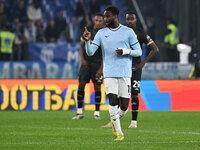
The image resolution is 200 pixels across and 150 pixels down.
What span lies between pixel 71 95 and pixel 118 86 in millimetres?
8051

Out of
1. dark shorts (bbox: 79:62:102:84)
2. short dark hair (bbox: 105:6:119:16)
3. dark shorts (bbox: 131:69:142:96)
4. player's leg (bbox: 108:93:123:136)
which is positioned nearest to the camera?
player's leg (bbox: 108:93:123:136)

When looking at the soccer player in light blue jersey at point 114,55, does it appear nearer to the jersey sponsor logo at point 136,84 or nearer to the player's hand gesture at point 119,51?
the player's hand gesture at point 119,51

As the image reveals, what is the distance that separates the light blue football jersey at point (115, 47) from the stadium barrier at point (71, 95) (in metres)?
8.01

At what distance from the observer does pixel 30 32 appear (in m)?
24.4

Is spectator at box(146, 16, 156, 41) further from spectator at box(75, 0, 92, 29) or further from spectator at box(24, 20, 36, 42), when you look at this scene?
spectator at box(24, 20, 36, 42)

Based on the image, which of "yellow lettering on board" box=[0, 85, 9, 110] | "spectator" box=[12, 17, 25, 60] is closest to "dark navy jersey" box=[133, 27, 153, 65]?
"yellow lettering on board" box=[0, 85, 9, 110]

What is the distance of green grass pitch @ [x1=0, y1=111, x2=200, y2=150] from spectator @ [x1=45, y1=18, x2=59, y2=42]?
29.5 feet

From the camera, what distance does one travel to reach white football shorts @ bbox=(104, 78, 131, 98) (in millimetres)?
9695

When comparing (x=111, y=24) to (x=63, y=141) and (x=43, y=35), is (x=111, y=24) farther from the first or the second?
(x=43, y=35)

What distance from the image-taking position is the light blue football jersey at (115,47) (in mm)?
9688

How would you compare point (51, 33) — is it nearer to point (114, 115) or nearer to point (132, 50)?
point (132, 50)

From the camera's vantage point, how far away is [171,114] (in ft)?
53.6

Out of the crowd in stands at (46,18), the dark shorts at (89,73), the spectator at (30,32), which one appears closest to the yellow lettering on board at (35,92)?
the dark shorts at (89,73)

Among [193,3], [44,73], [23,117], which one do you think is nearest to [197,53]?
[193,3]
